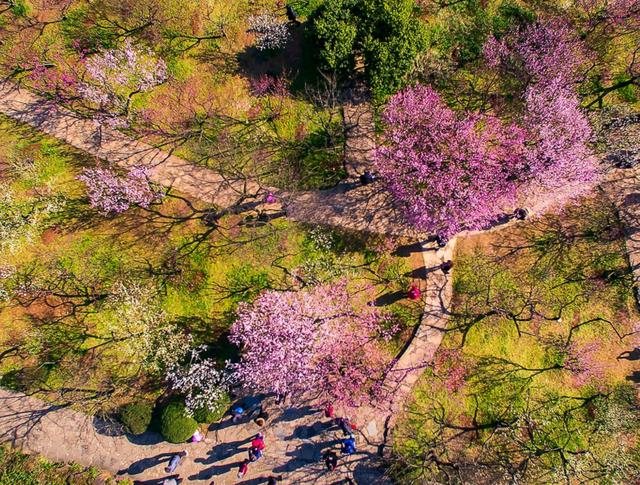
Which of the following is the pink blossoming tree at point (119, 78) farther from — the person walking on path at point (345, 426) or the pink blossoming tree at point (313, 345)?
the person walking on path at point (345, 426)

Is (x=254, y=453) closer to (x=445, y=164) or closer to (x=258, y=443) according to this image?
(x=258, y=443)

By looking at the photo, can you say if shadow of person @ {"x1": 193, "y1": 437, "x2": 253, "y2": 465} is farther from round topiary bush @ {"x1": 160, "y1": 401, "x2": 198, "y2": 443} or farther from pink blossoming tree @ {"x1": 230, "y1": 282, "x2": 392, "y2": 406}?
pink blossoming tree @ {"x1": 230, "y1": 282, "x2": 392, "y2": 406}

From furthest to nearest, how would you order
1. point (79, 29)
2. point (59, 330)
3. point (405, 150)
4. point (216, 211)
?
1. point (79, 29)
2. point (216, 211)
3. point (59, 330)
4. point (405, 150)

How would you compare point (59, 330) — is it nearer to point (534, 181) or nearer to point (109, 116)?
point (109, 116)

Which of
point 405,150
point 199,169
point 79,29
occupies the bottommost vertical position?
point 405,150

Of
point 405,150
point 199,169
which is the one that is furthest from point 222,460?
point 405,150

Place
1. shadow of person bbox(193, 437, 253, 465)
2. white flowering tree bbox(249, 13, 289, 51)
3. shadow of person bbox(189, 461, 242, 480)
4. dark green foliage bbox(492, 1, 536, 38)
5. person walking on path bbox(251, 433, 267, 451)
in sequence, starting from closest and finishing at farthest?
person walking on path bbox(251, 433, 267, 451) < shadow of person bbox(189, 461, 242, 480) < shadow of person bbox(193, 437, 253, 465) < white flowering tree bbox(249, 13, 289, 51) < dark green foliage bbox(492, 1, 536, 38)

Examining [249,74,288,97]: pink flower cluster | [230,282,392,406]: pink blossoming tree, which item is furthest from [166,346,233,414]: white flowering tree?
[249,74,288,97]: pink flower cluster

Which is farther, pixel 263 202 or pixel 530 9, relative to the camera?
pixel 530 9
